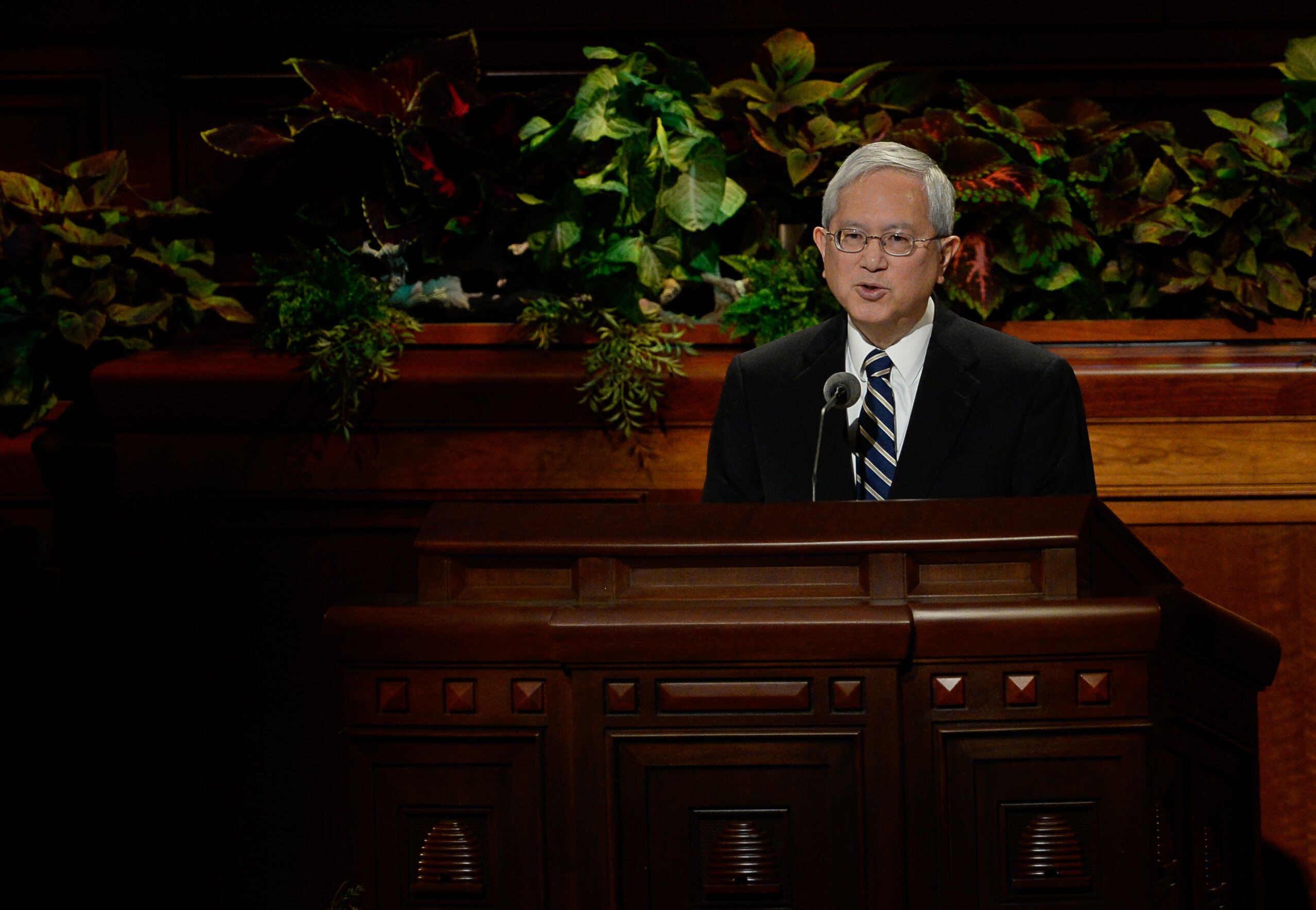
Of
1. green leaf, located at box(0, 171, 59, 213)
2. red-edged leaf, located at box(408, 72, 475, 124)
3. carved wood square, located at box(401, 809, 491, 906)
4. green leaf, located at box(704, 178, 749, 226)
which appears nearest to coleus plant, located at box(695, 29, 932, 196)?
green leaf, located at box(704, 178, 749, 226)

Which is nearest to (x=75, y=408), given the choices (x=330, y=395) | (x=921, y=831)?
(x=330, y=395)

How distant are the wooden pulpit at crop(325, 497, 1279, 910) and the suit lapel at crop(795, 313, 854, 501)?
50cm

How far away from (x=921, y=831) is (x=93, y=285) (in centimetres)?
275

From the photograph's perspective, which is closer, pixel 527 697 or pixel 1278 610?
pixel 527 697

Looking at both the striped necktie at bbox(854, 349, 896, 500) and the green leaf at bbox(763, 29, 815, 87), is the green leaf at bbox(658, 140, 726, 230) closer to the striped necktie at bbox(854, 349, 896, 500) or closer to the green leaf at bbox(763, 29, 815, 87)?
the green leaf at bbox(763, 29, 815, 87)

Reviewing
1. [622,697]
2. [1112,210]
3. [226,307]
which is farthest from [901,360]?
[226,307]

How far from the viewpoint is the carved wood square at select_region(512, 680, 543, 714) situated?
157cm

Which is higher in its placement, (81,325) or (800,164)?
(800,164)

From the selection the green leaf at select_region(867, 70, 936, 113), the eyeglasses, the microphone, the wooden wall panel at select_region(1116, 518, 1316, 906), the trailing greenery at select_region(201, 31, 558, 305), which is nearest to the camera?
the microphone

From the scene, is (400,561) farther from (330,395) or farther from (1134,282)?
Answer: (1134,282)

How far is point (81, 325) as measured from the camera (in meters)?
3.39

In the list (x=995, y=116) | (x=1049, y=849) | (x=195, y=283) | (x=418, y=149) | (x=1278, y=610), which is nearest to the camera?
(x=1049, y=849)

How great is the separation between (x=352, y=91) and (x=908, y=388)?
184 centimetres

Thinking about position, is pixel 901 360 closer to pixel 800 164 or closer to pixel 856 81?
pixel 800 164
